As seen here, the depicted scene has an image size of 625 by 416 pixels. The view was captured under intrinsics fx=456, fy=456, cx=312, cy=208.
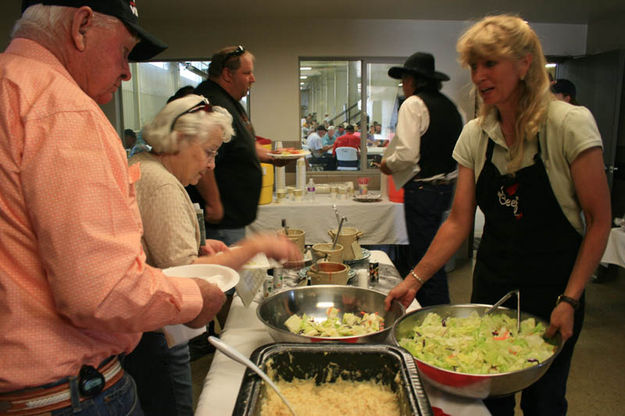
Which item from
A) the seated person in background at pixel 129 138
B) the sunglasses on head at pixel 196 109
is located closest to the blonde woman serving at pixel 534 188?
the sunglasses on head at pixel 196 109

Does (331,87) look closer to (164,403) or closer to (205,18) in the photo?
(205,18)

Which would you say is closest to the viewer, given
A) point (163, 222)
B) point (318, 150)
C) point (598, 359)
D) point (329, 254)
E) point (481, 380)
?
point (481, 380)

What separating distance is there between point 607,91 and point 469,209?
4777mm

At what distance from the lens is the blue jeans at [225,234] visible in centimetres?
248

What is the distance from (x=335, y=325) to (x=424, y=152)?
1977mm

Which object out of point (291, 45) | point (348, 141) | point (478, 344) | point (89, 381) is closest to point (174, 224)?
point (89, 381)

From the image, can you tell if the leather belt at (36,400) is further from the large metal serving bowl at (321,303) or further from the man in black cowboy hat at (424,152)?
the man in black cowboy hat at (424,152)

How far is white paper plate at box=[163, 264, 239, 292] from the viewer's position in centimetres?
124

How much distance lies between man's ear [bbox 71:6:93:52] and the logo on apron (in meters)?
1.12

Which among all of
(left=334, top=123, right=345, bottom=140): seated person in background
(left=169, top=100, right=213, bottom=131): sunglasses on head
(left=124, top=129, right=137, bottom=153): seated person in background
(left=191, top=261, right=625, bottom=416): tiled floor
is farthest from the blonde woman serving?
(left=124, top=129, right=137, bottom=153): seated person in background

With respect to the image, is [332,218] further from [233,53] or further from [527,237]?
[527,237]

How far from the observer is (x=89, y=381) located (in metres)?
0.85

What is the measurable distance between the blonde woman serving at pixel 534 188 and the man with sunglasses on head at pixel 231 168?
50.9 inches

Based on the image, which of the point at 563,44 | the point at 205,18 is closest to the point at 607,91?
the point at 563,44
